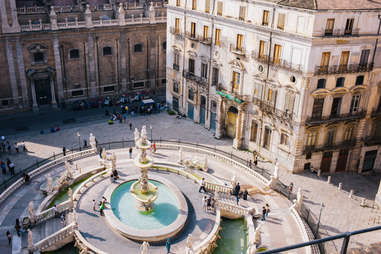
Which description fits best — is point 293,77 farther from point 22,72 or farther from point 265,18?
point 22,72

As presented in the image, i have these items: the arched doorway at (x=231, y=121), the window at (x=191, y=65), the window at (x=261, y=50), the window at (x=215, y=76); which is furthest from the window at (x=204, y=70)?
the window at (x=261, y=50)

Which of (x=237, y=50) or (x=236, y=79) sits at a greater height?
(x=237, y=50)

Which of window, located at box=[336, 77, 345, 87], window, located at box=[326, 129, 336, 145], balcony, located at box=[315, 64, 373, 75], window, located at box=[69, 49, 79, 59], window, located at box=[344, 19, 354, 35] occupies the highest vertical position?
window, located at box=[344, 19, 354, 35]

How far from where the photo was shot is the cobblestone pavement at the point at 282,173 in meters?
35.8

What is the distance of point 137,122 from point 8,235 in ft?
92.0

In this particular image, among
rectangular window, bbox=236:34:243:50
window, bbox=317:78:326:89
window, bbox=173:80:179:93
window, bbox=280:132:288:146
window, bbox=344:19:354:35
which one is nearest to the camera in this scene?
window, bbox=344:19:354:35

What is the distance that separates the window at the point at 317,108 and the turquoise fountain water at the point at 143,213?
56.8 ft

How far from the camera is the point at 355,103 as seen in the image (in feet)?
139

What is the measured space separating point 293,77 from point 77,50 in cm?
3494

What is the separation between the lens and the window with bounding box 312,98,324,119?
4041cm

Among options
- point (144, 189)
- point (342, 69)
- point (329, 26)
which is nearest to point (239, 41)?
point (329, 26)

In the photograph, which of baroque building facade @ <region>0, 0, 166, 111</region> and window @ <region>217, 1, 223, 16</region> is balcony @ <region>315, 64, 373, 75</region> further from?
baroque building facade @ <region>0, 0, 166, 111</region>

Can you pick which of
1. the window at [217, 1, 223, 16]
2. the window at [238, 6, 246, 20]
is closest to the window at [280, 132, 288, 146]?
the window at [238, 6, 246, 20]

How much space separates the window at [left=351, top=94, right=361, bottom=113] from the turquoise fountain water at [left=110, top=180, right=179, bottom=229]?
2220 centimetres
